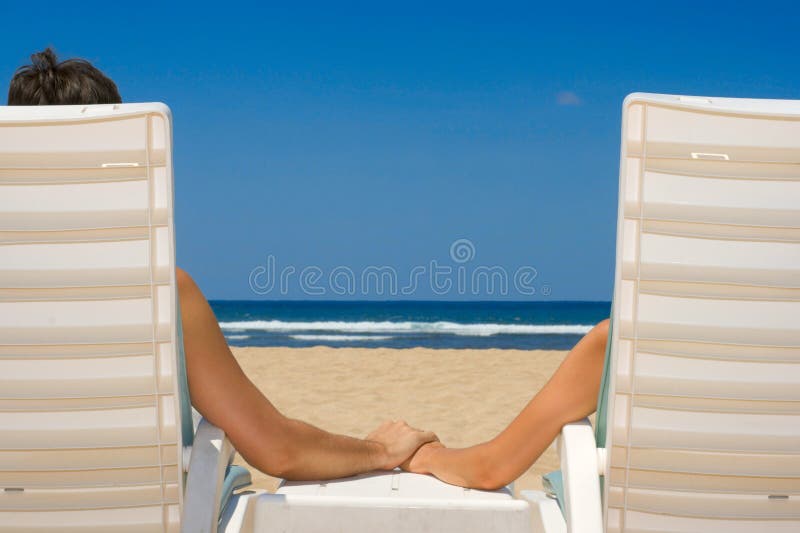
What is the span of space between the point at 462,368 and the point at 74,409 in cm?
951

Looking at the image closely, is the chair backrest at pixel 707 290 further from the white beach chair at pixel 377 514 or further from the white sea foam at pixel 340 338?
the white sea foam at pixel 340 338

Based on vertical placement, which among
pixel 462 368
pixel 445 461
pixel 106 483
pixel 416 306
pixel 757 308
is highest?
pixel 757 308

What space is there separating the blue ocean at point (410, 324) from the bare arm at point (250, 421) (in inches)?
694

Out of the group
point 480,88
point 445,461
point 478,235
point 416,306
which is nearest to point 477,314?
point 416,306

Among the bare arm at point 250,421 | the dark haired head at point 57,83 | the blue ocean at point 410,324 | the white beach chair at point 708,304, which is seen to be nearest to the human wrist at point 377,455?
the bare arm at point 250,421

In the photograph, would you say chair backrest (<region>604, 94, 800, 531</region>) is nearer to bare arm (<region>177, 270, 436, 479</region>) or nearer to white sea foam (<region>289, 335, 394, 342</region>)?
bare arm (<region>177, 270, 436, 479</region>)

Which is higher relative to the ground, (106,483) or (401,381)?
(106,483)

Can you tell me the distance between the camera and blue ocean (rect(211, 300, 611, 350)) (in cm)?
2179

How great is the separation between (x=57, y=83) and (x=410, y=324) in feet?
85.2

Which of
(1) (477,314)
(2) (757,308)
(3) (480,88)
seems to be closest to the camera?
(2) (757,308)

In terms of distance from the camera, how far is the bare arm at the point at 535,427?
6.43 feet

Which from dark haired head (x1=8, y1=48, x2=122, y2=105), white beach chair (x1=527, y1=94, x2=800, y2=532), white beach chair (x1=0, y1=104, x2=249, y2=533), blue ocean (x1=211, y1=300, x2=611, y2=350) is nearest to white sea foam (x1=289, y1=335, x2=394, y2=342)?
blue ocean (x1=211, y1=300, x2=611, y2=350)

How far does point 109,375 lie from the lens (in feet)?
5.30

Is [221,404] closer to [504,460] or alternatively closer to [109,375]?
[109,375]
